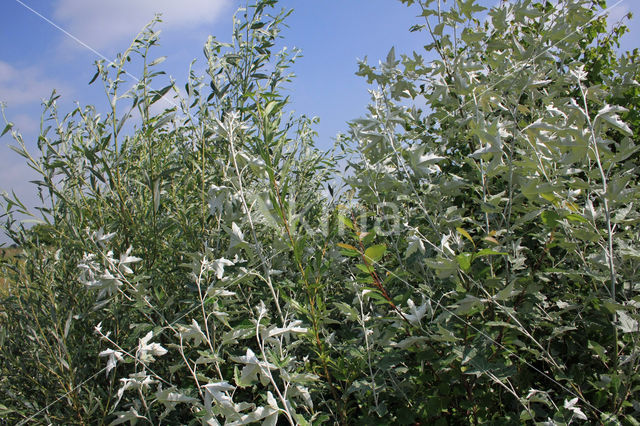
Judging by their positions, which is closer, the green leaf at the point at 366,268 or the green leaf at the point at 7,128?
the green leaf at the point at 366,268

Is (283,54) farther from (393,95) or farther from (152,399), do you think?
(152,399)

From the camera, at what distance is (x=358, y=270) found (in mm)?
1848

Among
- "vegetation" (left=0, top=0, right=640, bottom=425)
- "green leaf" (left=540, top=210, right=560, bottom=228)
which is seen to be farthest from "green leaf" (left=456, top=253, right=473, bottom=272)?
"green leaf" (left=540, top=210, right=560, bottom=228)

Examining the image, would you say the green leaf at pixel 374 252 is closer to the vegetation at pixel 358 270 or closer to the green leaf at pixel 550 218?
the vegetation at pixel 358 270

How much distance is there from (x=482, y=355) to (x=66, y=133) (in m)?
1.92

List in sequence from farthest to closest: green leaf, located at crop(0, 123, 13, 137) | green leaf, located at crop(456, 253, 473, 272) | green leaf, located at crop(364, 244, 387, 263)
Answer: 1. green leaf, located at crop(0, 123, 13, 137)
2. green leaf, located at crop(364, 244, 387, 263)
3. green leaf, located at crop(456, 253, 473, 272)

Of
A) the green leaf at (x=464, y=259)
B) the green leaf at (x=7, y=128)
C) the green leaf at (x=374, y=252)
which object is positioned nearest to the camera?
the green leaf at (x=464, y=259)

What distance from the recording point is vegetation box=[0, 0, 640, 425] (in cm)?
132

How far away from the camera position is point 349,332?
5.54 feet

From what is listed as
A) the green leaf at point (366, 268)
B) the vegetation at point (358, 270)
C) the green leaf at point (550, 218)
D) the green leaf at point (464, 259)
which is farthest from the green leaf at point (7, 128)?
the green leaf at point (550, 218)

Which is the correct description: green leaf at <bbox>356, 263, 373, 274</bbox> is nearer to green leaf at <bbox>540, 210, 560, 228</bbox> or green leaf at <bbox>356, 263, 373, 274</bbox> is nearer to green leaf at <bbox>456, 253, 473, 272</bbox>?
green leaf at <bbox>456, 253, 473, 272</bbox>

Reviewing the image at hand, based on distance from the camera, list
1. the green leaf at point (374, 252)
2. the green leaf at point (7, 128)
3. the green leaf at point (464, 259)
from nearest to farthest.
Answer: the green leaf at point (464, 259) → the green leaf at point (374, 252) → the green leaf at point (7, 128)

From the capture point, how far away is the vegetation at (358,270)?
1.32 meters

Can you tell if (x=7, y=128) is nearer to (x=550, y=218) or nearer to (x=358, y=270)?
(x=358, y=270)
